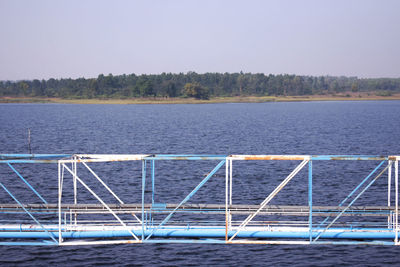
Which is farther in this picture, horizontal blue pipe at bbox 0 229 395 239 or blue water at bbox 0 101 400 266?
blue water at bbox 0 101 400 266

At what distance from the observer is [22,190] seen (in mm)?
42188

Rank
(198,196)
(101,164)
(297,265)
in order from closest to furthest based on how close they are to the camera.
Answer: (297,265)
(198,196)
(101,164)

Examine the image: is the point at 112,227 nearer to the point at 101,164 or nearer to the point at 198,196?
the point at 198,196

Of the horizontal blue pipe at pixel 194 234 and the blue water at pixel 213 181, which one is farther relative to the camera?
the blue water at pixel 213 181

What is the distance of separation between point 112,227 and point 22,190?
21370mm

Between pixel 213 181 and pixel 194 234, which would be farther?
pixel 213 181

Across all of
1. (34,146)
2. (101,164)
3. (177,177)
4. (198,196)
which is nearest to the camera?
(198,196)

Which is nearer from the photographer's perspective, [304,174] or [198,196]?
[198,196]

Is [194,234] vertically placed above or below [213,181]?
above

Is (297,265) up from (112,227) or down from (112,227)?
down

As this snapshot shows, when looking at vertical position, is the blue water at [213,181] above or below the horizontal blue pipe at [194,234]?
below

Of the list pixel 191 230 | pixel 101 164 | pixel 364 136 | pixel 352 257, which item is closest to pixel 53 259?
pixel 191 230

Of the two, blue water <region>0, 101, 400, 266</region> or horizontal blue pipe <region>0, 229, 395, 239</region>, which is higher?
horizontal blue pipe <region>0, 229, 395, 239</region>

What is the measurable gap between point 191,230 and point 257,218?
1150 centimetres
